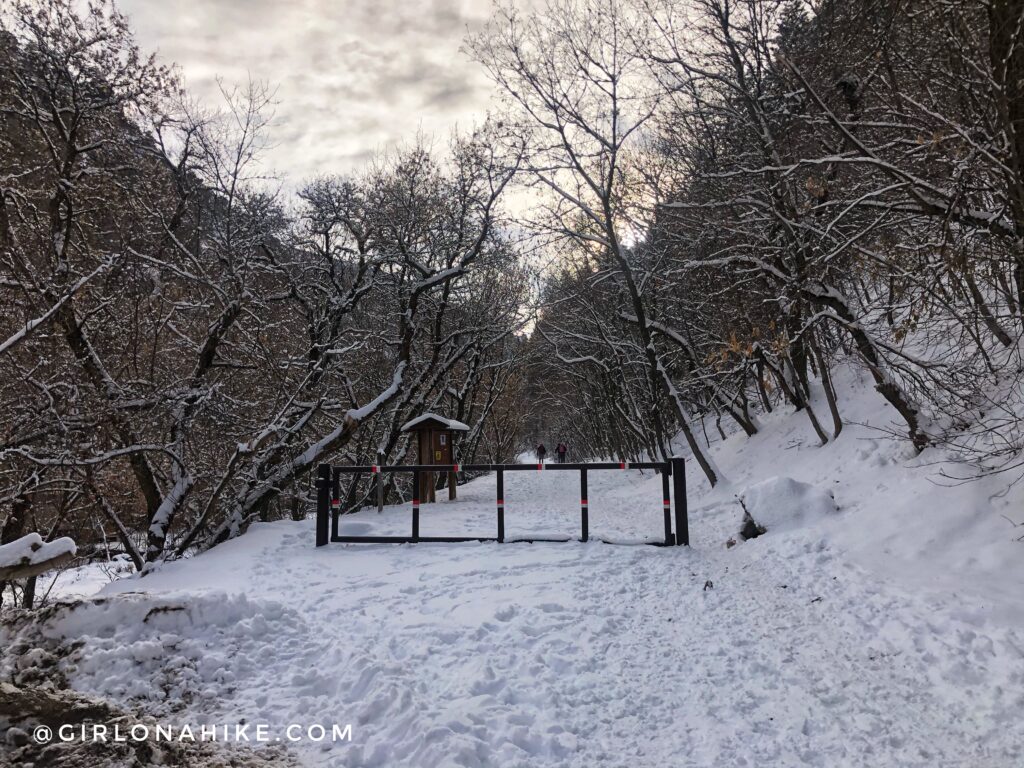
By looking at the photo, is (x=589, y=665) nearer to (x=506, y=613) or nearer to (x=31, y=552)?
(x=506, y=613)

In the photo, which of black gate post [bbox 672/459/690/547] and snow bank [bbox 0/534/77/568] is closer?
snow bank [bbox 0/534/77/568]

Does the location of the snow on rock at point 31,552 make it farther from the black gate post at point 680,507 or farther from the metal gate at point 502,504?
the black gate post at point 680,507

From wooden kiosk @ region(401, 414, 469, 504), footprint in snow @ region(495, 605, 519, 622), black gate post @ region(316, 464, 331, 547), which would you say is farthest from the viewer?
wooden kiosk @ region(401, 414, 469, 504)

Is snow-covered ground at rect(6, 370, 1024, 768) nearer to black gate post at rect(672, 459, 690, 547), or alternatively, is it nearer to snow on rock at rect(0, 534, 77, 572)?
black gate post at rect(672, 459, 690, 547)

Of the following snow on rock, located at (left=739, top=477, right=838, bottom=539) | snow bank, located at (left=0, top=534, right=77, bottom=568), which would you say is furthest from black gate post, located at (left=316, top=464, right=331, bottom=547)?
snow on rock, located at (left=739, top=477, right=838, bottom=539)

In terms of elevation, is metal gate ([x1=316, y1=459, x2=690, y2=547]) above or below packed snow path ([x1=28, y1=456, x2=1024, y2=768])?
above

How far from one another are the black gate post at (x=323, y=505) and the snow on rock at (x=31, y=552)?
4979mm

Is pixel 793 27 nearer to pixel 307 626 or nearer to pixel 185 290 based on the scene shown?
pixel 307 626

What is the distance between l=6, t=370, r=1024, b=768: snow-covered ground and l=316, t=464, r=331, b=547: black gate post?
1160 millimetres

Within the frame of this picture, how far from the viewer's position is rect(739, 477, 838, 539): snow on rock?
7000 millimetres

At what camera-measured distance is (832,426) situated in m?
11.1

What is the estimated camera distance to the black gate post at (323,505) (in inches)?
319

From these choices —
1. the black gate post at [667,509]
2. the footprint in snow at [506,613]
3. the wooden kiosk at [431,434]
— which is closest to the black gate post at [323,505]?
the footprint in snow at [506,613]

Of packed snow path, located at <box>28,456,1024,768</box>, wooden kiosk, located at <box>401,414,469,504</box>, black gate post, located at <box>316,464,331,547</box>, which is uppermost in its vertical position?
wooden kiosk, located at <box>401,414,469,504</box>
